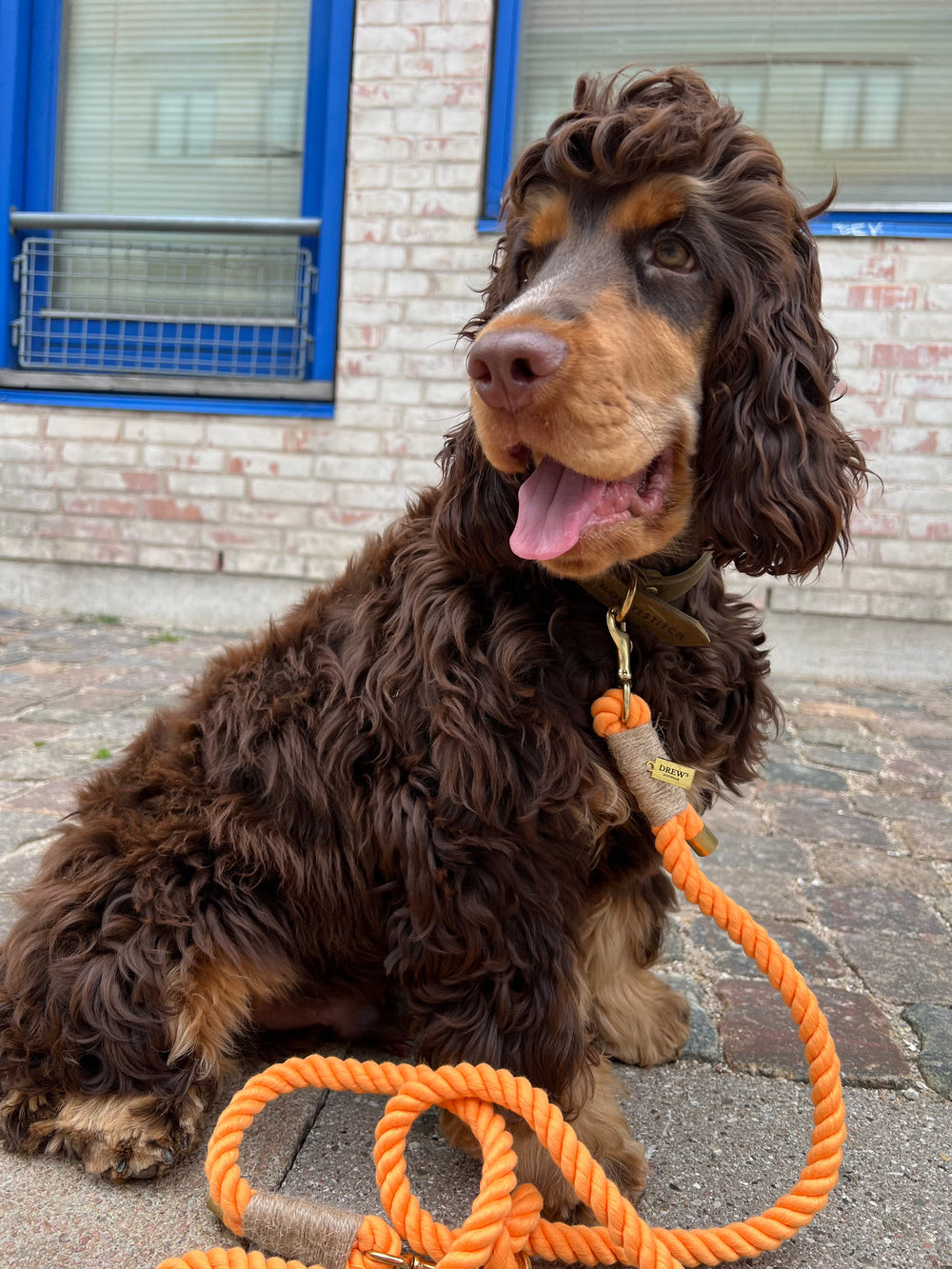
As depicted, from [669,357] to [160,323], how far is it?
5648 millimetres

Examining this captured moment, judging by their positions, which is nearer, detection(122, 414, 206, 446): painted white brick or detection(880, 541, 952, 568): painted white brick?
detection(880, 541, 952, 568): painted white brick

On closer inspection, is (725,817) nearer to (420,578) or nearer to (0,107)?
(420,578)

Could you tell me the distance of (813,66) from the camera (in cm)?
568

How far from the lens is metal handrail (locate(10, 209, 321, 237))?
6004mm

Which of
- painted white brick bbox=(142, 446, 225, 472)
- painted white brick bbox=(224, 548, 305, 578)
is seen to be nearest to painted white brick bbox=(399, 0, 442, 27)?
painted white brick bbox=(142, 446, 225, 472)

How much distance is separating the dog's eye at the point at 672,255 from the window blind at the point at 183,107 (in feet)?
17.7

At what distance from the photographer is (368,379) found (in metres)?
5.98

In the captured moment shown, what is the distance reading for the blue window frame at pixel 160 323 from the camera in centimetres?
602

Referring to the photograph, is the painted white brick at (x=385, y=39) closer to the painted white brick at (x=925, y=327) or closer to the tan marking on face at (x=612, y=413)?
the painted white brick at (x=925, y=327)

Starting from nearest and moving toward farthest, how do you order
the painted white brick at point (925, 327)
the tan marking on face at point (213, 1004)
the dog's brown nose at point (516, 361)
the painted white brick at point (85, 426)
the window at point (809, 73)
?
the dog's brown nose at point (516, 361) < the tan marking on face at point (213, 1004) < the painted white brick at point (925, 327) < the window at point (809, 73) < the painted white brick at point (85, 426)

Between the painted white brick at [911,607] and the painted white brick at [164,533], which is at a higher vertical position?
the painted white brick at [164,533]

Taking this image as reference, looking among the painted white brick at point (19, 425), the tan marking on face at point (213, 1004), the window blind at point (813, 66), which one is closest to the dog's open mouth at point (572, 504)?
the tan marking on face at point (213, 1004)

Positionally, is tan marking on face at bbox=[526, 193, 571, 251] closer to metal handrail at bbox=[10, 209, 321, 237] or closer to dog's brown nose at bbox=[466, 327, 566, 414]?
dog's brown nose at bbox=[466, 327, 566, 414]

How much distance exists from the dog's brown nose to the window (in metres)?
4.79
